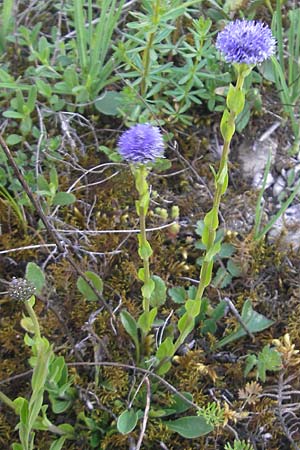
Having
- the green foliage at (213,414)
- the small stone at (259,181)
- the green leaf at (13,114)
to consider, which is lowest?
the green foliage at (213,414)

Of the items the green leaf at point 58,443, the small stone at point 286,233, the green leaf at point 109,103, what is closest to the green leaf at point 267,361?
the small stone at point 286,233

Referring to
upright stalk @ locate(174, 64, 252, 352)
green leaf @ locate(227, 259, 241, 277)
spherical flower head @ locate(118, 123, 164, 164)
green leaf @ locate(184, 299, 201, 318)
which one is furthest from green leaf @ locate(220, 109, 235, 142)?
green leaf @ locate(227, 259, 241, 277)

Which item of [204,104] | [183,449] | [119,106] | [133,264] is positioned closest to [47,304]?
[133,264]

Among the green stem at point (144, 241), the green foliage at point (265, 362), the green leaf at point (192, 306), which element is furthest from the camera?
the green foliage at point (265, 362)

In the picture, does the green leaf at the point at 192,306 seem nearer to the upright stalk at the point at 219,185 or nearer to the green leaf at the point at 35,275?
the upright stalk at the point at 219,185

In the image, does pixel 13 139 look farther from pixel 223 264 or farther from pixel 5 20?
pixel 223 264

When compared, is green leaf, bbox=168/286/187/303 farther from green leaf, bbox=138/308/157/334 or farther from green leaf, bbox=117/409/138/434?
green leaf, bbox=117/409/138/434

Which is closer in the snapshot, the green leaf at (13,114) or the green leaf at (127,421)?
the green leaf at (127,421)
